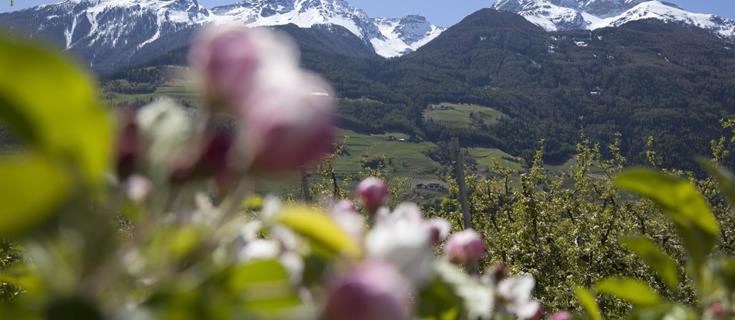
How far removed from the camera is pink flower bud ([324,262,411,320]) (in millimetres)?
356

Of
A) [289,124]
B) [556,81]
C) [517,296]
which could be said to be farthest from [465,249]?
[556,81]

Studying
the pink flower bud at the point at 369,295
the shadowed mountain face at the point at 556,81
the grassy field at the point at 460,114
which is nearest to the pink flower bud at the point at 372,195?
the pink flower bud at the point at 369,295

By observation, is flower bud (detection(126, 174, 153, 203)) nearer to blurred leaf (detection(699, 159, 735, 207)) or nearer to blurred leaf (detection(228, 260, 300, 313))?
blurred leaf (detection(228, 260, 300, 313))

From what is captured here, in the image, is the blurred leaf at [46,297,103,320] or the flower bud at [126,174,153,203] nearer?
the blurred leaf at [46,297,103,320]

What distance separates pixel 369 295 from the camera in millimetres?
356

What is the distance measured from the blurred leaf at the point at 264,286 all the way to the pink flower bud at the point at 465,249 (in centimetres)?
50

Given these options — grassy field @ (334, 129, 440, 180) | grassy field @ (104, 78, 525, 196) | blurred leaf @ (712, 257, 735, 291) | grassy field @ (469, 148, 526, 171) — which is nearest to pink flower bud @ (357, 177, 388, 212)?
blurred leaf @ (712, 257, 735, 291)

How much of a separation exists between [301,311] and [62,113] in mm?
205

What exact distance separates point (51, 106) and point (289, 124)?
139 millimetres

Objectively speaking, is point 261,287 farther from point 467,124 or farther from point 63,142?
point 467,124

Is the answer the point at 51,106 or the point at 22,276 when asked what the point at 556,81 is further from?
the point at 51,106

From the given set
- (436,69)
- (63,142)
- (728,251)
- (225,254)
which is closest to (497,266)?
(225,254)

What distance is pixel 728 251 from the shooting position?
1135 centimetres

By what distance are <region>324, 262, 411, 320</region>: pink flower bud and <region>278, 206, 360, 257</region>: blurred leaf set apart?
0.10 m
